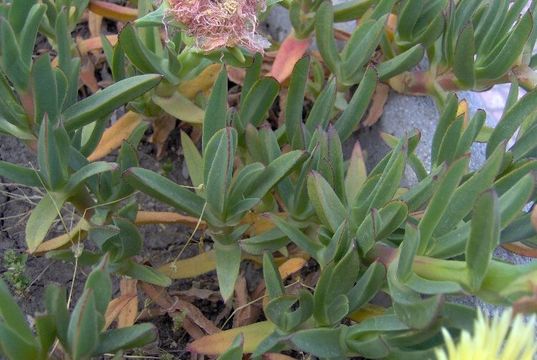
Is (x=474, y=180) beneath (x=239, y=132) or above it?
above

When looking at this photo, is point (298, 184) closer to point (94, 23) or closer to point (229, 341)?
point (229, 341)

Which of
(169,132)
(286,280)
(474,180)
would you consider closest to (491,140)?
(474,180)

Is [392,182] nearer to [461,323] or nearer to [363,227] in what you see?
[363,227]

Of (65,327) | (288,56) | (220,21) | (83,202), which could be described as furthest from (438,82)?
(65,327)

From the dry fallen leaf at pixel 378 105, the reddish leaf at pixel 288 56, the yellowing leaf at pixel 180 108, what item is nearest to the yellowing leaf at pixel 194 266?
the yellowing leaf at pixel 180 108

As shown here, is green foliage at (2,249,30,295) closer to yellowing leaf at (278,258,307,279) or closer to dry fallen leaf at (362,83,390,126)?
yellowing leaf at (278,258,307,279)
